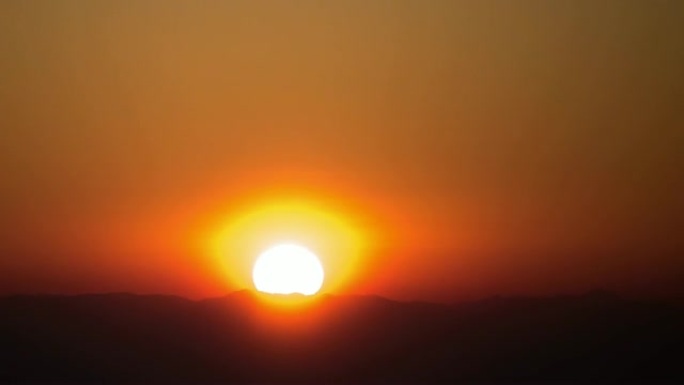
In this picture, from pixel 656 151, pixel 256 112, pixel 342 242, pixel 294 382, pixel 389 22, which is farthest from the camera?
pixel 294 382

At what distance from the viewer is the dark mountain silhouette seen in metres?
2.44

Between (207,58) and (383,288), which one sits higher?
(207,58)

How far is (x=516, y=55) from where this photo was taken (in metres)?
1.77

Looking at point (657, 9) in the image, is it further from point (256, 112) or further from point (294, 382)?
point (294, 382)

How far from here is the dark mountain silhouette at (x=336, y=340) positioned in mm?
2443

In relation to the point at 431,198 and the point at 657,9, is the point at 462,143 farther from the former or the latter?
the point at 657,9

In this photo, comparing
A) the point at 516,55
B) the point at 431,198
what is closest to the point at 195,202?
the point at 431,198

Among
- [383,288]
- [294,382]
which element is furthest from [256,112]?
[294,382]

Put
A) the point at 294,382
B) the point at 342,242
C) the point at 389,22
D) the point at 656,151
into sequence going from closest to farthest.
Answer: the point at 389,22
the point at 656,151
the point at 342,242
the point at 294,382

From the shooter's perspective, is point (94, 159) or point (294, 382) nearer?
point (94, 159)

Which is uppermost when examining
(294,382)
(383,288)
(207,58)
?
(207,58)

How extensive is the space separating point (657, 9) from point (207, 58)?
35.1 inches

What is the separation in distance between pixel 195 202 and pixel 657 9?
1119 millimetres

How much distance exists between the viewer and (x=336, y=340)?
2.54 meters
